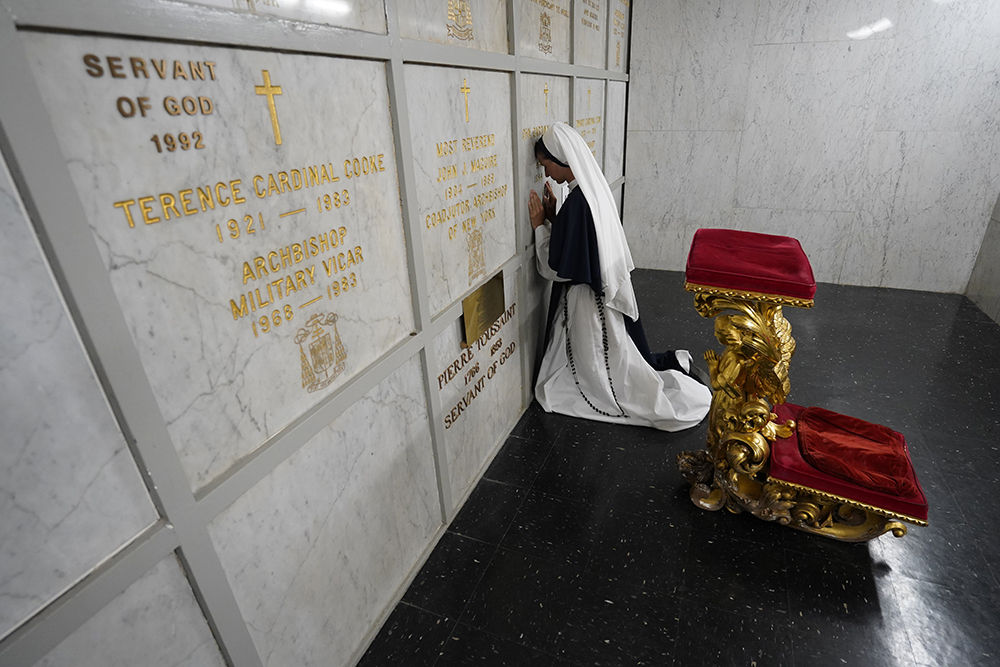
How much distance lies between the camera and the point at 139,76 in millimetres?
1098

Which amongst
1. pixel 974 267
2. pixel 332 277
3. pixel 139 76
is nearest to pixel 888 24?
pixel 974 267

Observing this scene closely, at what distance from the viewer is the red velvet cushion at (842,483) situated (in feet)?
6.92

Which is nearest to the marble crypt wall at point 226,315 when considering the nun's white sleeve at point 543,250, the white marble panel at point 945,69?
the nun's white sleeve at point 543,250

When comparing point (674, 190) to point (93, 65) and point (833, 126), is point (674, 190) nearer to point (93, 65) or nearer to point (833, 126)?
point (833, 126)

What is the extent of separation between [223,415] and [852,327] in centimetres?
489

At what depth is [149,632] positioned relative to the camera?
1.22 meters

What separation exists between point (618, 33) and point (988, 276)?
13.3ft

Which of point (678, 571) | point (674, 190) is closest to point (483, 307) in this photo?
point (678, 571)

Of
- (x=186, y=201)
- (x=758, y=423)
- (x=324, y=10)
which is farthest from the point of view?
(x=758, y=423)

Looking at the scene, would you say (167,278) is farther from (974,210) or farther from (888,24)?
(974,210)

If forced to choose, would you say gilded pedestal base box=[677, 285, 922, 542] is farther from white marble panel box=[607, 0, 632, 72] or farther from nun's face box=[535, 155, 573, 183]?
white marble panel box=[607, 0, 632, 72]

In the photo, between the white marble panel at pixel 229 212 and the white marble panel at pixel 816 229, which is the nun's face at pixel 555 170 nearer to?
the white marble panel at pixel 229 212

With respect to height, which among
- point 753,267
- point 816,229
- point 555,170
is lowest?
point 816,229

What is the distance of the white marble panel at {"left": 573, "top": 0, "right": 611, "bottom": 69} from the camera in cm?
384
